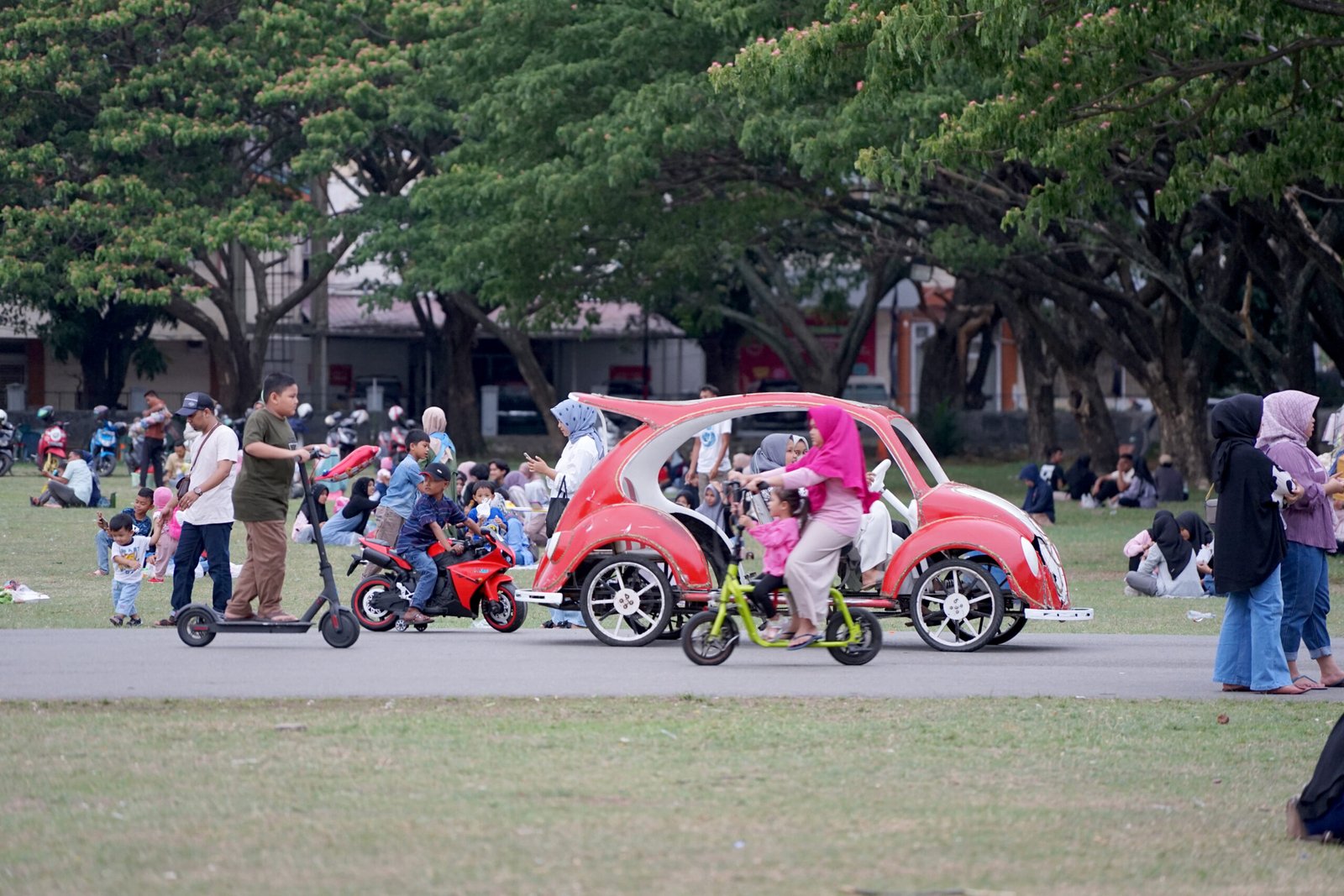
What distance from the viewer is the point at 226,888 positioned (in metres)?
5.63

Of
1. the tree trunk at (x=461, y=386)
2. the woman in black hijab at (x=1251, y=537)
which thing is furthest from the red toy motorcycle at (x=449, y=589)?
the tree trunk at (x=461, y=386)

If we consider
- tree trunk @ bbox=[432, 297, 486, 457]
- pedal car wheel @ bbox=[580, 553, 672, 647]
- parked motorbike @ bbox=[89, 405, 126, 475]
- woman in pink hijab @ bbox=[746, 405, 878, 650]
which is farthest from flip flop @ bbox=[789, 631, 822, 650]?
tree trunk @ bbox=[432, 297, 486, 457]

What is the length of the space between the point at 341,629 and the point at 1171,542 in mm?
8148

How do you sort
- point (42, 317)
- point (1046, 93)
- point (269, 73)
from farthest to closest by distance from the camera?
point (42, 317) → point (269, 73) → point (1046, 93)

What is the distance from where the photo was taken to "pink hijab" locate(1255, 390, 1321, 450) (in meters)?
10.2

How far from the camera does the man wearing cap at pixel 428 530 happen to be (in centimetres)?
1272

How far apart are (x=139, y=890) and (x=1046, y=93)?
1337 centimetres

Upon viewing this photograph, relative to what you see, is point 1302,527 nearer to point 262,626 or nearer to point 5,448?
point 262,626

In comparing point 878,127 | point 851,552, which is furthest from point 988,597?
point 878,127

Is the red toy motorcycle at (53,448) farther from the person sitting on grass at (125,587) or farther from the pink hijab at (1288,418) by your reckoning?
the pink hijab at (1288,418)

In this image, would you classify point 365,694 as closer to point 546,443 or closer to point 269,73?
point 269,73

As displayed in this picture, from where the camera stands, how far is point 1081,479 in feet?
101

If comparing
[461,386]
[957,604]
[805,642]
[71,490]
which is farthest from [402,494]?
[461,386]

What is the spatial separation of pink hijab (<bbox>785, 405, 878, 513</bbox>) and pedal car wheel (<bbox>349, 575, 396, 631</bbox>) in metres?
3.56
